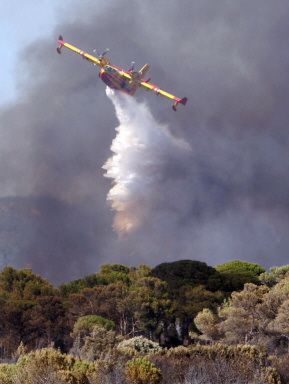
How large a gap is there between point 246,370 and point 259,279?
64768 millimetres

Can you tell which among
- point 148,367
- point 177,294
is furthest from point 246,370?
point 177,294

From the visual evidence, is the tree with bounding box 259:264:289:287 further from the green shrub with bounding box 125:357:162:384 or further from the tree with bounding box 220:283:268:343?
the green shrub with bounding box 125:357:162:384

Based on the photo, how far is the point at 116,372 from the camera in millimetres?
37875

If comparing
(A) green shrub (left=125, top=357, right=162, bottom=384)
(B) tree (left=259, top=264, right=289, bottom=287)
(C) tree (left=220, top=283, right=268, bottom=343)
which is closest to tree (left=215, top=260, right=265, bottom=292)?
(B) tree (left=259, top=264, right=289, bottom=287)

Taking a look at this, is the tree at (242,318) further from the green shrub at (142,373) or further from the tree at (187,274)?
the green shrub at (142,373)

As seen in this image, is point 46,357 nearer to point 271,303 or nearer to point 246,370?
point 246,370

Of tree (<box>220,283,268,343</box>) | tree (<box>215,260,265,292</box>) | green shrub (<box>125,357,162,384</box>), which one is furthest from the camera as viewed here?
tree (<box>215,260,265,292</box>)

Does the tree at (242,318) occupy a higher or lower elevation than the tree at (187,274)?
lower

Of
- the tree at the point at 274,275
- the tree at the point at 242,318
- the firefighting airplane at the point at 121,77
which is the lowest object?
the tree at the point at 242,318

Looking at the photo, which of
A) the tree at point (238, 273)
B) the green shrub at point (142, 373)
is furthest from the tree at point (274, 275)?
the green shrub at point (142, 373)

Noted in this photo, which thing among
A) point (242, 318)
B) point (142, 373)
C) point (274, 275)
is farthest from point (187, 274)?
point (142, 373)

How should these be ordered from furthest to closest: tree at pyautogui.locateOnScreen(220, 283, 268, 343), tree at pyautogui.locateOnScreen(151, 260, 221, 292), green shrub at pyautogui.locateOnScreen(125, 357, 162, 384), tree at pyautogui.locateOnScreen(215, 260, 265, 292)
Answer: tree at pyautogui.locateOnScreen(215, 260, 265, 292)
tree at pyautogui.locateOnScreen(151, 260, 221, 292)
tree at pyautogui.locateOnScreen(220, 283, 268, 343)
green shrub at pyautogui.locateOnScreen(125, 357, 162, 384)

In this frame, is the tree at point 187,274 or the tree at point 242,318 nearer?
the tree at point 242,318

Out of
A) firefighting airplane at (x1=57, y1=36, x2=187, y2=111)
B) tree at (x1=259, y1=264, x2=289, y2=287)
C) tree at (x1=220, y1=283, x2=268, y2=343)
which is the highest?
firefighting airplane at (x1=57, y1=36, x2=187, y2=111)
